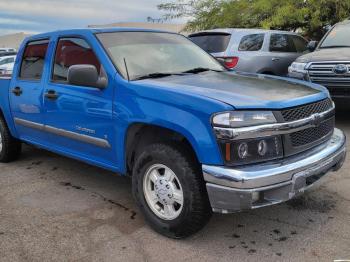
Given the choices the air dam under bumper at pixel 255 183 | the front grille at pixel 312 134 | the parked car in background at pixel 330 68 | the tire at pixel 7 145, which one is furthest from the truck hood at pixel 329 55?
the tire at pixel 7 145

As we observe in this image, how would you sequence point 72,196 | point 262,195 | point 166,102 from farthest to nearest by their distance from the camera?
point 72,196
point 166,102
point 262,195

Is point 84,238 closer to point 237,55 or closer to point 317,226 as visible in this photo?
point 317,226

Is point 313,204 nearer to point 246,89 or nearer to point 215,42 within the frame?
point 246,89

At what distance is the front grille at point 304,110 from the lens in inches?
133

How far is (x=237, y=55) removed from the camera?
27.8 ft

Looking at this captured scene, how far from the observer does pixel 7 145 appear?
5.98 metres

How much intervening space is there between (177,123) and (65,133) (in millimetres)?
1672

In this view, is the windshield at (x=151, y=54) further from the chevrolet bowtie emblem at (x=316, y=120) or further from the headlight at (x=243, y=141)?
the chevrolet bowtie emblem at (x=316, y=120)

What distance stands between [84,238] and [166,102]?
4.41 feet

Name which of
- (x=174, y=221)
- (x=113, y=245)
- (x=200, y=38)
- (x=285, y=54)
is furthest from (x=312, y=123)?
(x=285, y=54)

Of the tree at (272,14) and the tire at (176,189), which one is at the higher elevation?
the tree at (272,14)

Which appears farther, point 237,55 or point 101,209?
point 237,55

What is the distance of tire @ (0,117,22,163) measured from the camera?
5895 millimetres

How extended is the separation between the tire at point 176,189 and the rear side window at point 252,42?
540cm
